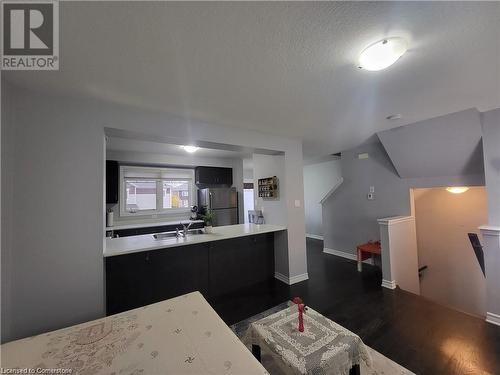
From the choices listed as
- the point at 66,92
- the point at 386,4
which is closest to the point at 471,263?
the point at 386,4

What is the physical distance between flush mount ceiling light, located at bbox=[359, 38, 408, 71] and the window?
477 centimetres

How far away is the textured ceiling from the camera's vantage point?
1.06 metres

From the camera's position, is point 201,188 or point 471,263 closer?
point 471,263

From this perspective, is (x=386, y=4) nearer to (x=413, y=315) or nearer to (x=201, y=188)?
(x=413, y=315)

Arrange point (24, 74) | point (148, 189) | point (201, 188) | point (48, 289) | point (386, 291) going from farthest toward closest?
point (201, 188), point (148, 189), point (386, 291), point (48, 289), point (24, 74)

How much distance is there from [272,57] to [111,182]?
421 centimetres

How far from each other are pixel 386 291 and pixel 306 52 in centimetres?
333

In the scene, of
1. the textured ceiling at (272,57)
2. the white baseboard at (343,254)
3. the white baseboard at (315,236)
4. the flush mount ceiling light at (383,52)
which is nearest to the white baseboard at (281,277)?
the white baseboard at (343,254)

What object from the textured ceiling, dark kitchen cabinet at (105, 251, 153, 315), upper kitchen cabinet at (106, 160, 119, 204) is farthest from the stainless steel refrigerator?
the textured ceiling

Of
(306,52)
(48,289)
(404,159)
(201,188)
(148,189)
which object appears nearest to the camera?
(306,52)

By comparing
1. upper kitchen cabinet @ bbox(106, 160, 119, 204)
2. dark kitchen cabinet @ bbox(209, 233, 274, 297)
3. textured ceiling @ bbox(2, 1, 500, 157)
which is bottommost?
dark kitchen cabinet @ bbox(209, 233, 274, 297)

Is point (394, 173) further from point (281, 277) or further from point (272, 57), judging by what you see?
point (272, 57)

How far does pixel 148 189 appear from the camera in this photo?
4.93m

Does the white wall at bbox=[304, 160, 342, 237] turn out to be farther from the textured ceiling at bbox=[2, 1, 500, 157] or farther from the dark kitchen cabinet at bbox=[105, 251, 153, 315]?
the dark kitchen cabinet at bbox=[105, 251, 153, 315]
